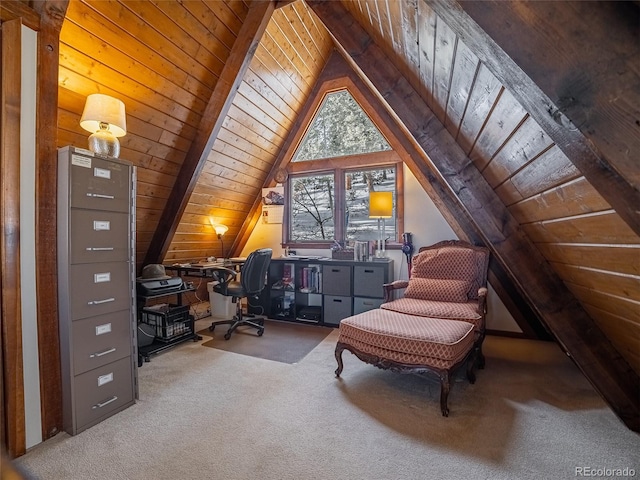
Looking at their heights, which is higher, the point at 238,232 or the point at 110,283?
the point at 238,232

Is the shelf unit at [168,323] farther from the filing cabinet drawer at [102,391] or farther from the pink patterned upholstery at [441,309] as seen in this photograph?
the pink patterned upholstery at [441,309]

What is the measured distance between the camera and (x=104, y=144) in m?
1.94

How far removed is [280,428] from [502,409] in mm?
1383

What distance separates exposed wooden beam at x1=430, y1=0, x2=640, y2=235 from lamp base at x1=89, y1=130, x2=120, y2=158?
209 centimetres

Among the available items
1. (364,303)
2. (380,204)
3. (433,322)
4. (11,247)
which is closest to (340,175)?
(380,204)

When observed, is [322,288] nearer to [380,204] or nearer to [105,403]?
[380,204]

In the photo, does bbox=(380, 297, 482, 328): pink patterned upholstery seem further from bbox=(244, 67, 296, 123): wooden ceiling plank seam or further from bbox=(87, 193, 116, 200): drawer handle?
bbox=(244, 67, 296, 123): wooden ceiling plank seam

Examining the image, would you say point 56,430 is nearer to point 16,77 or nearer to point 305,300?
point 16,77

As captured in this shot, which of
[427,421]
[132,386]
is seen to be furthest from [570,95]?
[132,386]

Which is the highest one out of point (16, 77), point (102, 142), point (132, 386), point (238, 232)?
point (16, 77)

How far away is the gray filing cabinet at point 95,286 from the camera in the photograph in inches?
65.4

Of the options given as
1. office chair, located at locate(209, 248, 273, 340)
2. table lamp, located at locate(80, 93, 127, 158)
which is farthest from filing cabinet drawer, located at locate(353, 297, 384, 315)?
table lamp, located at locate(80, 93, 127, 158)

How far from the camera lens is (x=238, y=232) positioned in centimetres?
465

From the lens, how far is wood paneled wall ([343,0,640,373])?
105 cm
